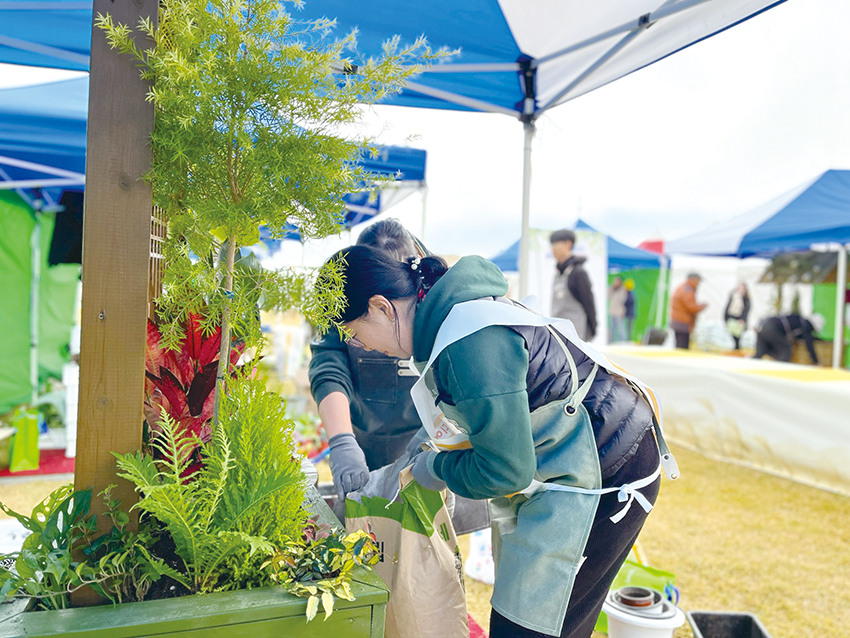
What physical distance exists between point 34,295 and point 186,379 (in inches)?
195

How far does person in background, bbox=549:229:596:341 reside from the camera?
5062mm

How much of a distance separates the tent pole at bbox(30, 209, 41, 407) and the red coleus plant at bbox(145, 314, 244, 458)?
16.1ft

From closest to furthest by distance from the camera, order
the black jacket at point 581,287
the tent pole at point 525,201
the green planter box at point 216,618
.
A: the green planter box at point 216,618
the tent pole at point 525,201
the black jacket at point 581,287

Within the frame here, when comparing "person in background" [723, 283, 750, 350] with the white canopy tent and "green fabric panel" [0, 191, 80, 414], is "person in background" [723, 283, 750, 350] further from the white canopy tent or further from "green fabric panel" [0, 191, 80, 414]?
"green fabric panel" [0, 191, 80, 414]

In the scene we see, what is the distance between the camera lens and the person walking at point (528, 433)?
1183 mm

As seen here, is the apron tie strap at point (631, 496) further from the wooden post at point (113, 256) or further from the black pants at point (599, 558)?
the wooden post at point (113, 256)

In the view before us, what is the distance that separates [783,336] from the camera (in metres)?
8.31

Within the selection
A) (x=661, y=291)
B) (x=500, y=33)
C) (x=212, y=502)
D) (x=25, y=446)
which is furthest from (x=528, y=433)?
(x=661, y=291)

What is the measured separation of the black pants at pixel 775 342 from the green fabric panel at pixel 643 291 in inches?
338

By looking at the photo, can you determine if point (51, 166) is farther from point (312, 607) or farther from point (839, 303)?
point (839, 303)

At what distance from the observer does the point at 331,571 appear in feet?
3.65

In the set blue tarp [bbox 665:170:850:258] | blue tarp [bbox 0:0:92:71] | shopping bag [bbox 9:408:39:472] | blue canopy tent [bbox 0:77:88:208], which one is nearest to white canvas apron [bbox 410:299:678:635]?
blue tarp [bbox 0:0:92:71]

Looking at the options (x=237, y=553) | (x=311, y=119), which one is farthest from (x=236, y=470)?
(x=311, y=119)

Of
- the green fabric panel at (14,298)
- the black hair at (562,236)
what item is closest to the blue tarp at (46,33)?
the green fabric panel at (14,298)
